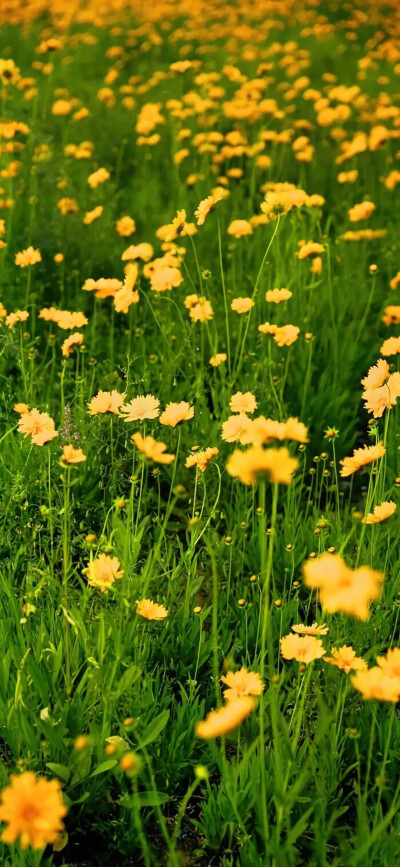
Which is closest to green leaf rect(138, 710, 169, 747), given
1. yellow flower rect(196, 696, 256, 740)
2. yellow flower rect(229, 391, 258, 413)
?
yellow flower rect(196, 696, 256, 740)

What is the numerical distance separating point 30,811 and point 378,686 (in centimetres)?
47

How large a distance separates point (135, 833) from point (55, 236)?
2.44 meters


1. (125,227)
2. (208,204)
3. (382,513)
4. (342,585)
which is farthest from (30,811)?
(125,227)

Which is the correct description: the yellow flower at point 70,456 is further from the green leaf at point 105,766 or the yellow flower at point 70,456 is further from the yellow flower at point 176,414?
the green leaf at point 105,766

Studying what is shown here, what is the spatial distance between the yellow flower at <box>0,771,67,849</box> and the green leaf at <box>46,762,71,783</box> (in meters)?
0.41

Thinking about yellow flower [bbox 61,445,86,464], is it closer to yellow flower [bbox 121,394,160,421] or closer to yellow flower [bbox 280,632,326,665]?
yellow flower [bbox 121,394,160,421]

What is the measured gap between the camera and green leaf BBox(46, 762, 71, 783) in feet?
4.40

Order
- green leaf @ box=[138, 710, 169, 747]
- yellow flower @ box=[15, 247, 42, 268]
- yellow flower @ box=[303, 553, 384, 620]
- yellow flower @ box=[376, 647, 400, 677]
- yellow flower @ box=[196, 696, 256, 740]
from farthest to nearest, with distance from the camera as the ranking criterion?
yellow flower @ box=[15, 247, 42, 268] < green leaf @ box=[138, 710, 169, 747] < yellow flower @ box=[376, 647, 400, 677] < yellow flower @ box=[196, 696, 256, 740] < yellow flower @ box=[303, 553, 384, 620]

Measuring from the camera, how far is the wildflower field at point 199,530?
1312 mm

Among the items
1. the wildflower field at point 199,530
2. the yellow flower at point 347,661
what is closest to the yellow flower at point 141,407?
the wildflower field at point 199,530

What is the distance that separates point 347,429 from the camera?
8.20ft

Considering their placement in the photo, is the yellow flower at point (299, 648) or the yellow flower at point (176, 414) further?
the yellow flower at point (176, 414)

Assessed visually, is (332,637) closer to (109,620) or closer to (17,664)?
(109,620)

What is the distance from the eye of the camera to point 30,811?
93 cm
